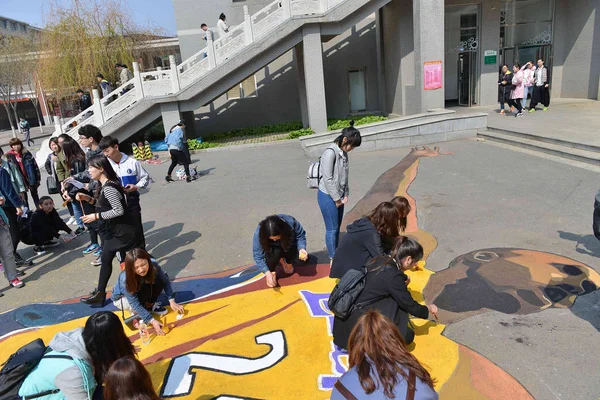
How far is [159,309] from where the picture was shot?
15.6ft

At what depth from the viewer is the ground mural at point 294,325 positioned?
3402 mm

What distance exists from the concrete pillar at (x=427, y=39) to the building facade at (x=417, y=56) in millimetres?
33

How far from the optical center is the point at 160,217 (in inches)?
324

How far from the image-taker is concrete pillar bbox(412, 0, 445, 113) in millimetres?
14208

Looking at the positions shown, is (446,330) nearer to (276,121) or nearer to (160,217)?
(160,217)

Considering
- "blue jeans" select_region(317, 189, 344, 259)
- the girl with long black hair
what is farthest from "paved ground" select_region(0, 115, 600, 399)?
the girl with long black hair

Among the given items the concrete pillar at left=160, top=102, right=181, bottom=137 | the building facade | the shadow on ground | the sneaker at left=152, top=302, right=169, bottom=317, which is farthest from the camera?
the building facade

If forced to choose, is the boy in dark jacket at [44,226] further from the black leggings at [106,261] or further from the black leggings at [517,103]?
the black leggings at [517,103]

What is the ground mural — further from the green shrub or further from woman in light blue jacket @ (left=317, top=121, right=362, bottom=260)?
the green shrub

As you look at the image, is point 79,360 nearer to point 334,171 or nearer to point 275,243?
point 275,243

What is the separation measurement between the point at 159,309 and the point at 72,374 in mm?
2202

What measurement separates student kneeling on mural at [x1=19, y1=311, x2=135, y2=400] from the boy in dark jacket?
15.6 ft

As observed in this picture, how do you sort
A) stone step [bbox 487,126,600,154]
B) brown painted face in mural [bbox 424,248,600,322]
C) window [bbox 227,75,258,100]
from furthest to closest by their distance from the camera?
window [bbox 227,75,258,100], stone step [bbox 487,126,600,154], brown painted face in mural [bbox 424,248,600,322]

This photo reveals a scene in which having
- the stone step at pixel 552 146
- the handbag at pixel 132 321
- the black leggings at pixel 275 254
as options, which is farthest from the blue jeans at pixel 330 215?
the stone step at pixel 552 146
